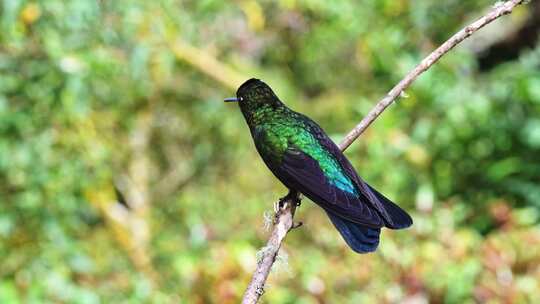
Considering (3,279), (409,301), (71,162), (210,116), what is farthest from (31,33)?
(409,301)

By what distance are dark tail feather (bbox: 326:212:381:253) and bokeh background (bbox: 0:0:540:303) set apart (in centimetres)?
186

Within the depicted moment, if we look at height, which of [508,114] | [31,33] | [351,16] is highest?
[351,16]

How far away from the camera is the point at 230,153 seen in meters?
7.08

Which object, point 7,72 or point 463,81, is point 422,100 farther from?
point 7,72

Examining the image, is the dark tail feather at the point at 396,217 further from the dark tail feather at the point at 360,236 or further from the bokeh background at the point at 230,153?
the bokeh background at the point at 230,153

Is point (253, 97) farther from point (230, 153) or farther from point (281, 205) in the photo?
point (230, 153)

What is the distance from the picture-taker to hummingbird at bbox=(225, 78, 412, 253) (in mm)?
2463

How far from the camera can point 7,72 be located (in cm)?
487

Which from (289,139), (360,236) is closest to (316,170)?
(289,139)

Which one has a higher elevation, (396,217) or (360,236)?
(396,217)

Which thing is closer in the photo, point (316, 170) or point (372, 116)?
point (372, 116)

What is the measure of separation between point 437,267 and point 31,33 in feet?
8.58

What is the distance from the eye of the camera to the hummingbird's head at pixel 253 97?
9.04 ft

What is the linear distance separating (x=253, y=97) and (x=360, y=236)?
23.1 inches
